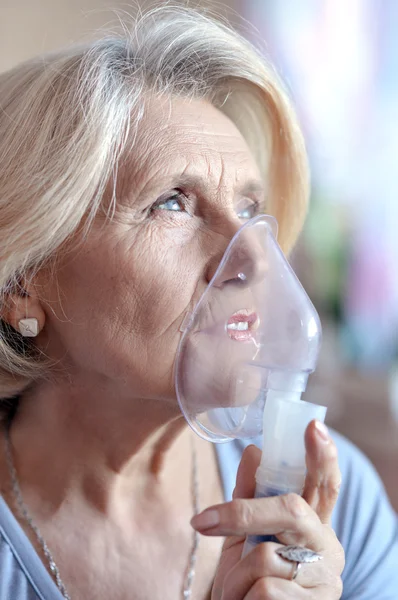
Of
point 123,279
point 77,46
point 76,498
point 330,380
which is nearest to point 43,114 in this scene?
point 77,46

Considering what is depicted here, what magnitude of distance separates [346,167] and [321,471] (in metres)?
1.95

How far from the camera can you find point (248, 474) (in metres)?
0.82

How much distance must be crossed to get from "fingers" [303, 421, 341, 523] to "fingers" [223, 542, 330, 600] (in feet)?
0.21

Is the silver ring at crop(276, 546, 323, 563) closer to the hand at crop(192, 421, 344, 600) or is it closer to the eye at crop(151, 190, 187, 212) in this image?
the hand at crop(192, 421, 344, 600)

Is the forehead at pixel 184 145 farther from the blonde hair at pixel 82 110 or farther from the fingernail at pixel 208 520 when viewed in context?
the fingernail at pixel 208 520

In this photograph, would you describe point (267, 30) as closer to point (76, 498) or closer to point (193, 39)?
point (193, 39)

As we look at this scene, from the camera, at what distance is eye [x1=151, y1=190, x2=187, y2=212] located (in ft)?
3.33

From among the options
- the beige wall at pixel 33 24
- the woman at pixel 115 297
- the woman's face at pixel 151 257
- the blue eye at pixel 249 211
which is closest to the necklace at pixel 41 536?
the woman at pixel 115 297

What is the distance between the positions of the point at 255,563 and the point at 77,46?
0.86m

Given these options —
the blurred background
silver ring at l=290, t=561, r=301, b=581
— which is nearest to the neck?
silver ring at l=290, t=561, r=301, b=581

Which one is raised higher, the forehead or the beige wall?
the beige wall

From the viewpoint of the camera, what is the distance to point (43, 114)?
1030 millimetres

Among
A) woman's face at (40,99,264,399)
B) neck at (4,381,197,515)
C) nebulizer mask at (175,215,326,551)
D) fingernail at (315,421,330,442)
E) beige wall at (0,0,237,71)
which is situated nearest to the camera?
fingernail at (315,421,330,442)

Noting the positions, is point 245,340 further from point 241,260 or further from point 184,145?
point 184,145
